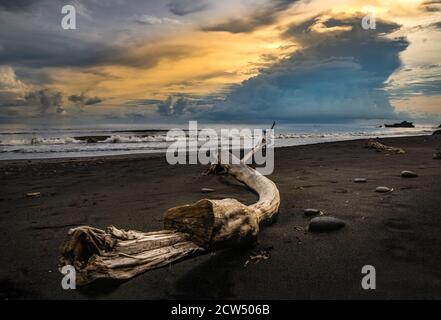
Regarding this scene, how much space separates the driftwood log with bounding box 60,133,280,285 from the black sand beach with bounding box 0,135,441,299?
147 millimetres

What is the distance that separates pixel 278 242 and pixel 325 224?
56 cm

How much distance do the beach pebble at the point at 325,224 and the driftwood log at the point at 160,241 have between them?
2.27 feet

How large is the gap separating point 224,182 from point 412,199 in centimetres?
329

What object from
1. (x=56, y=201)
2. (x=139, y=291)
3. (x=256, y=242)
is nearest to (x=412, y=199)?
(x=256, y=242)

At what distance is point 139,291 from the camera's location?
93.0 inches

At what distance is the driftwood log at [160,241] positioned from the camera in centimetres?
214

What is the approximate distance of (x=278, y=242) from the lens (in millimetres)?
3117

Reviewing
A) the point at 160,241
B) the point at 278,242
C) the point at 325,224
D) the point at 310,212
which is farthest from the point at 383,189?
the point at 160,241

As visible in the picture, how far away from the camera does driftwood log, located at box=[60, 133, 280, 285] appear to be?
7.03 ft

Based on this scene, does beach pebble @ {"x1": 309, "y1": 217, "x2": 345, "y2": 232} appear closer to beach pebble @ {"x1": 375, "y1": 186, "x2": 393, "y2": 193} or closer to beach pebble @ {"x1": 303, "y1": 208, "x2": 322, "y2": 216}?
beach pebble @ {"x1": 303, "y1": 208, "x2": 322, "y2": 216}

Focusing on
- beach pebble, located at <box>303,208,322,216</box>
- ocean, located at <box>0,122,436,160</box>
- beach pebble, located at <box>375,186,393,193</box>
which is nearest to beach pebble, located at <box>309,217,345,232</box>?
beach pebble, located at <box>303,208,322,216</box>

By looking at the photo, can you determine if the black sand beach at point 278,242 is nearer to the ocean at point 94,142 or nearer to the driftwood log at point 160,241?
the driftwood log at point 160,241

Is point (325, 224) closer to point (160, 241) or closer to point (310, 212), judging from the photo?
point (310, 212)

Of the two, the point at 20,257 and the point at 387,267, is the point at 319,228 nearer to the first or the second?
the point at 387,267
